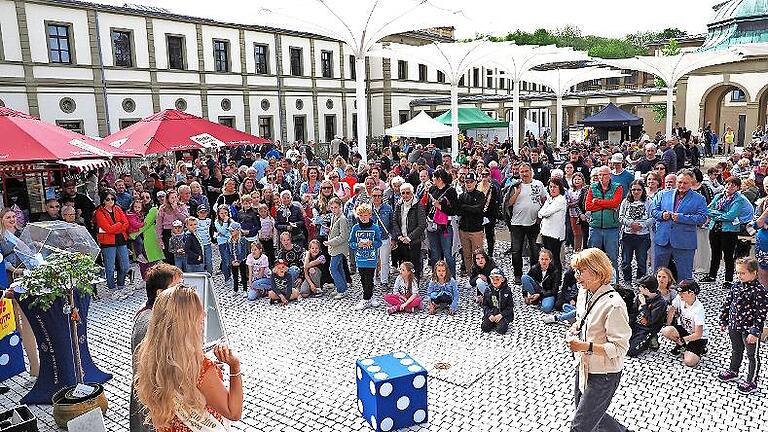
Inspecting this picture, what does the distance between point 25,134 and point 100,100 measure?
19547mm

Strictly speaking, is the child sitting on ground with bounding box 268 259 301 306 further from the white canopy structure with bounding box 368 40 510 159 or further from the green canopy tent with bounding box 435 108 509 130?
the green canopy tent with bounding box 435 108 509 130

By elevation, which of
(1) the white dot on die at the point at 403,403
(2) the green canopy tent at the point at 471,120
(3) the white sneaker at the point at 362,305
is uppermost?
(2) the green canopy tent at the point at 471,120

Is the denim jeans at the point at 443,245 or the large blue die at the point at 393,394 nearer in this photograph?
the large blue die at the point at 393,394

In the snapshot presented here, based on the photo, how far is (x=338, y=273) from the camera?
9.27m

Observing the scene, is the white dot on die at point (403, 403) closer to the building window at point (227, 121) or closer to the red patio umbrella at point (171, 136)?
the red patio umbrella at point (171, 136)

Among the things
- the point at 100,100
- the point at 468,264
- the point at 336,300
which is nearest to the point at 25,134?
the point at 336,300

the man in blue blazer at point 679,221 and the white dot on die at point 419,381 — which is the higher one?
the man in blue blazer at point 679,221

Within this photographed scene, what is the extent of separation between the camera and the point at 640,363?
6512mm

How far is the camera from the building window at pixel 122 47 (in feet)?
87.6

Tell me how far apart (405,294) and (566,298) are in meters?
2.22

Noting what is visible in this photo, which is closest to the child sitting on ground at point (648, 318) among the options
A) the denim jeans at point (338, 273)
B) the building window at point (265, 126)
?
the denim jeans at point (338, 273)

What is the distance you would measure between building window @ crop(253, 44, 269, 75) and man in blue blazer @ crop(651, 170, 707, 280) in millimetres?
28638

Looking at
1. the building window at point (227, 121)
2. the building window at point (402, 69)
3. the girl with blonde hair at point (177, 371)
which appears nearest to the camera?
the girl with blonde hair at point (177, 371)

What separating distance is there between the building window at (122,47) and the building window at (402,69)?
18717mm
